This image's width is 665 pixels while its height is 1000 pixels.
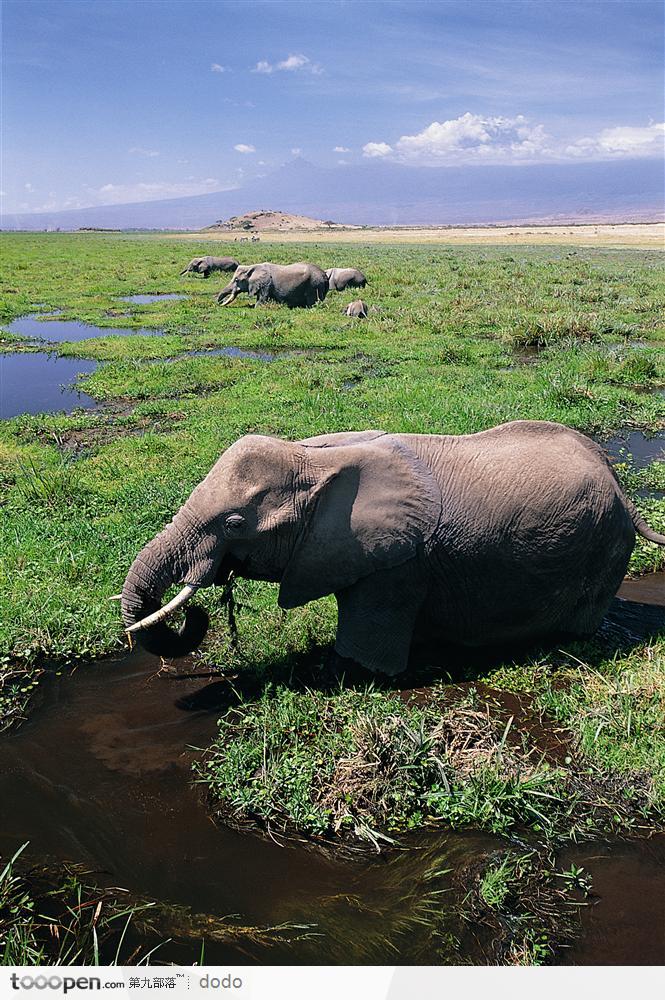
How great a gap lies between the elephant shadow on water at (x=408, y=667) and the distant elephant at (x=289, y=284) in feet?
62.1

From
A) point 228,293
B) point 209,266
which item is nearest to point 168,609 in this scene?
point 228,293

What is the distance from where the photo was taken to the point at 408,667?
212 inches

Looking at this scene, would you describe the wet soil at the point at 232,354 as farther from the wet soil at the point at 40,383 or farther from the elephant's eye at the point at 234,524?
the elephant's eye at the point at 234,524

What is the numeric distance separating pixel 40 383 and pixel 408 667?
1147 cm

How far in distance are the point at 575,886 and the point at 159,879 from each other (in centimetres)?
209

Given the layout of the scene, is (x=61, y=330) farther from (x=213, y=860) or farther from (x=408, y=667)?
(x=213, y=860)

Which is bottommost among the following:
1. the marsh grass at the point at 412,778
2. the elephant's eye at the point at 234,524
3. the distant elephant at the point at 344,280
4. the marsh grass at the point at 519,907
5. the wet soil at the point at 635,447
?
the marsh grass at the point at 519,907

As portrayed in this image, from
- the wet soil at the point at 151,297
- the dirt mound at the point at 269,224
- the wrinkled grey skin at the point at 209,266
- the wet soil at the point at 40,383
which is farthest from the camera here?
the dirt mound at the point at 269,224

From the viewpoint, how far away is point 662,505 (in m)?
7.83

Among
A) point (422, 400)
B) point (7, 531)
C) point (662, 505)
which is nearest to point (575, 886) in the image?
point (662, 505)

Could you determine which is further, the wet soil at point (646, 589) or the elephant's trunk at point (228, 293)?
the elephant's trunk at point (228, 293)

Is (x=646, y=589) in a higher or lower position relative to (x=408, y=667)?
higher

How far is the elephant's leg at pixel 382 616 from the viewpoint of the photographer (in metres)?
4.82

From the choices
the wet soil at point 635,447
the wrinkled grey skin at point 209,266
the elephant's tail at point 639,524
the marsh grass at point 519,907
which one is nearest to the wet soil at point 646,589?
the elephant's tail at point 639,524
